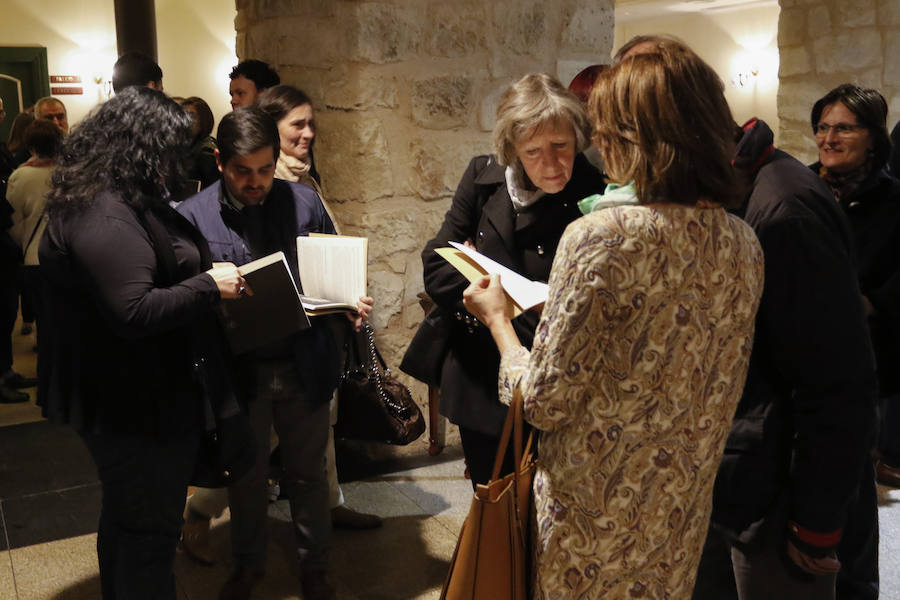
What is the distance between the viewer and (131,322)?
189 cm

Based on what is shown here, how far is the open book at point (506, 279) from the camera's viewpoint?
1.73m

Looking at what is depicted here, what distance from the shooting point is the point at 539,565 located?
1.53 meters

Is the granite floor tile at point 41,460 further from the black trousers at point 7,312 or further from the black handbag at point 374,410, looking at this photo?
the black handbag at point 374,410

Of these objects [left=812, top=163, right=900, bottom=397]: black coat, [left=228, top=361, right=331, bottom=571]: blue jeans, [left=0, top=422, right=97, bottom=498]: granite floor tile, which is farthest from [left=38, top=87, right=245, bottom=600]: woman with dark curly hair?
[left=812, top=163, right=900, bottom=397]: black coat

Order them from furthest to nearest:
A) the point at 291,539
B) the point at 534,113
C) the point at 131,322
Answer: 1. the point at 291,539
2. the point at 534,113
3. the point at 131,322

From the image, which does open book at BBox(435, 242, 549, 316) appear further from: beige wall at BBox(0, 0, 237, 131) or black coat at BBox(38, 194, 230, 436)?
beige wall at BBox(0, 0, 237, 131)

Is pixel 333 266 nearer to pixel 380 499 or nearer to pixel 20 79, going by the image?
pixel 380 499

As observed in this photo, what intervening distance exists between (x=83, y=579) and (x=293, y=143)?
162 cm

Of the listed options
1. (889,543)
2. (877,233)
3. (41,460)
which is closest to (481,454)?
(877,233)

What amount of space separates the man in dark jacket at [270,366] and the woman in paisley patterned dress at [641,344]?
46.1 inches

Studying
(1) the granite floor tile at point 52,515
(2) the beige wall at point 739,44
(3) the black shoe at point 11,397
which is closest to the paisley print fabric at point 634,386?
(1) the granite floor tile at point 52,515

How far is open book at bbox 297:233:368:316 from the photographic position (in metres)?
2.41

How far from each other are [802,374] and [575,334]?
1.45 ft

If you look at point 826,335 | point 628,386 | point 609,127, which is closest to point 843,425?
point 826,335
